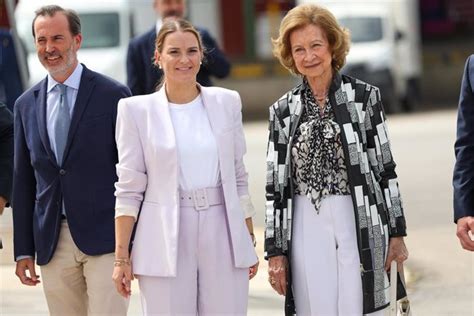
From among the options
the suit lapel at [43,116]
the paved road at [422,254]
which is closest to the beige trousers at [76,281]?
the suit lapel at [43,116]

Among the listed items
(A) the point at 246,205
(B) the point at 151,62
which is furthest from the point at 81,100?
(B) the point at 151,62

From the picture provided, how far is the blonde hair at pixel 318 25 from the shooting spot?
6.09 meters

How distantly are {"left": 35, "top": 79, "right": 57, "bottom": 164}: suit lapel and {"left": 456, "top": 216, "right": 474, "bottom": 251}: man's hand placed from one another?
1.90 m

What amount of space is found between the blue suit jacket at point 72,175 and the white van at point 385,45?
22220 mm

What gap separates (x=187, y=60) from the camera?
590 cm

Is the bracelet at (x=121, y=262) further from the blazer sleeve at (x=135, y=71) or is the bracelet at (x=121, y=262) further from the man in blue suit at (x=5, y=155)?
the blazer sleeve at (x=135, y=71)

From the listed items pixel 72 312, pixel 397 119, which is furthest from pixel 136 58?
pixel 397 119

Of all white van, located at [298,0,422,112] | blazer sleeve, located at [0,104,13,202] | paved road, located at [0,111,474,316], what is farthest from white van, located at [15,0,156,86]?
blazer sleeve, located at [0,104,13,202]

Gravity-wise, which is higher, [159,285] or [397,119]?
[159,285]

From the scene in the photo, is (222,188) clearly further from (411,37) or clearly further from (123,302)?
(411,37)

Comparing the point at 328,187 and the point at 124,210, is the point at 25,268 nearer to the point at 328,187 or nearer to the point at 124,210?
the point at 124,210

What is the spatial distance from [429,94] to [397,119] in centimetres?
798

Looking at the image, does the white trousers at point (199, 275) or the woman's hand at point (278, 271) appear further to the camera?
the woman's hand at point (278, 271)

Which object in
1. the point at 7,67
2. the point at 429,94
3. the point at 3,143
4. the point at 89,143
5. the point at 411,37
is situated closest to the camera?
the point at 89,143
